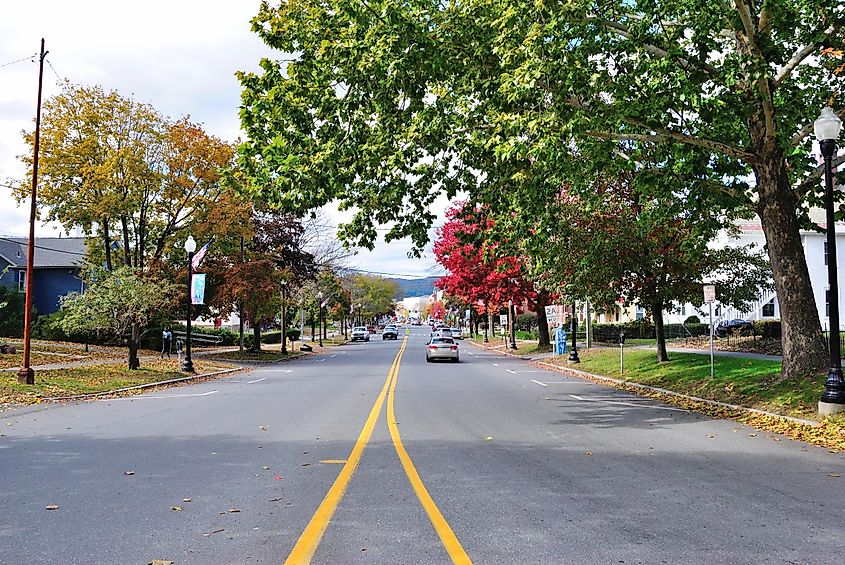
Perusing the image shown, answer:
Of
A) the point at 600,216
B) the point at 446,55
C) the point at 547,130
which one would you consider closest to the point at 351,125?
the point at 446,55

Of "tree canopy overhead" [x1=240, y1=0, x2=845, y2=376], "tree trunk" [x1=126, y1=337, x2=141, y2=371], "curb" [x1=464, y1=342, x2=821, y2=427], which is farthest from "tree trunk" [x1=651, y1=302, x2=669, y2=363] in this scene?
"tree trunk" [x1=126, y1=337, x2=141, y2=371]

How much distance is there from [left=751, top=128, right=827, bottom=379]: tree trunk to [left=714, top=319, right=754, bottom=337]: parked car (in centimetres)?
1854

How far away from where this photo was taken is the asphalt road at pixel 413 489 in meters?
5.42

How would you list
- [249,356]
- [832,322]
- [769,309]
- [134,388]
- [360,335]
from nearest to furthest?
[832,322]
[134,388]
[249,356]
[769,309]
[360,335]

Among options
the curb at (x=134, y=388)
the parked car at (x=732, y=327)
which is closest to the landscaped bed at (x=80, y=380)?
the curb at (x=134, y=388)

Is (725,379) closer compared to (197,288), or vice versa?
(725,379)

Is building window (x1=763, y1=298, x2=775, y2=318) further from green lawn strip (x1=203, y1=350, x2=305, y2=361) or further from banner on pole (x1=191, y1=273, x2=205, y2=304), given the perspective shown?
banner on pole (x1=191, y1=273, x2=205, y2=304)

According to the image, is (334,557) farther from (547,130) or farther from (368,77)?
(368,77)

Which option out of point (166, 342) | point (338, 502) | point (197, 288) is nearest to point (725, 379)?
point (338, 502)

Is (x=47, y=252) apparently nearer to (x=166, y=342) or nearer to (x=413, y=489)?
(x=166, y=342)

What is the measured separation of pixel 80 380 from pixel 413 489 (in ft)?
55.1

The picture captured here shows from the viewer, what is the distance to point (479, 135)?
12258 millimetres

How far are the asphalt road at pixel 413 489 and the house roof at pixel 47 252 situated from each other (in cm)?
3931

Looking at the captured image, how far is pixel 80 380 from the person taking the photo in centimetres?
2084
